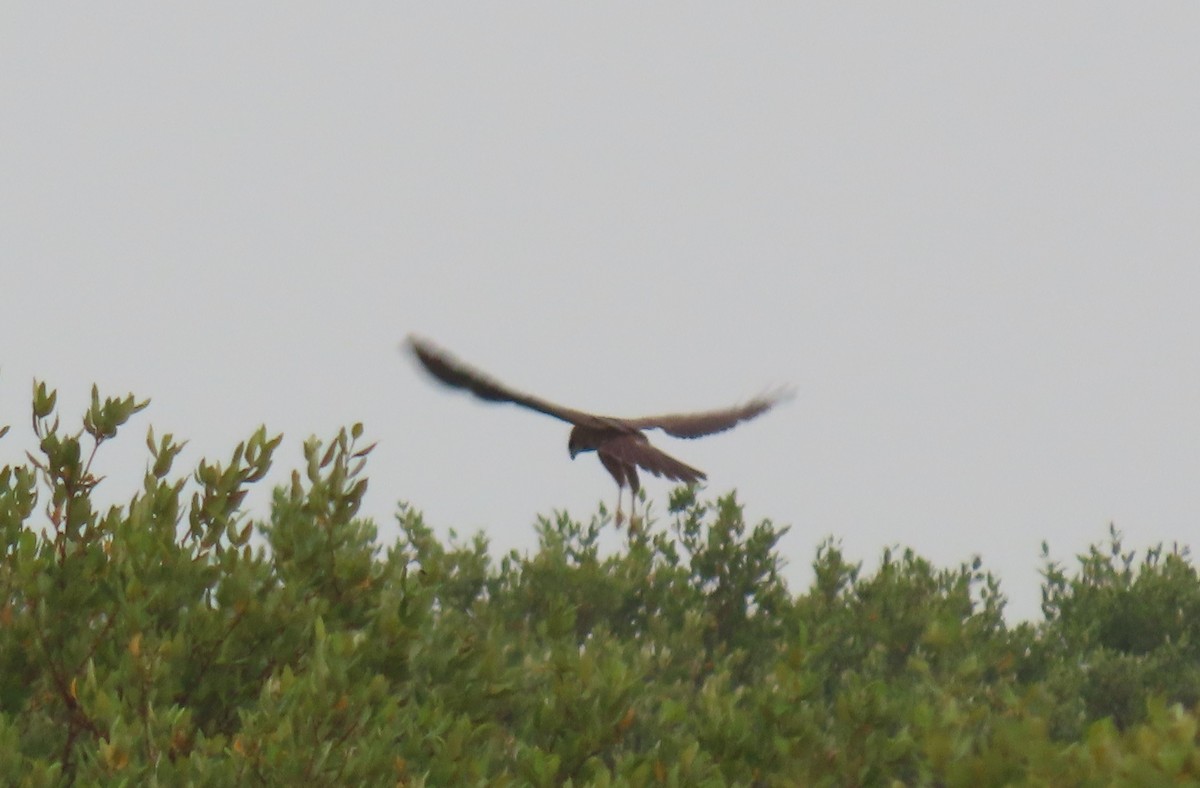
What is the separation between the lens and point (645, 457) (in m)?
13.6

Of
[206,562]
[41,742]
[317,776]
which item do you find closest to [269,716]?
[317,776]

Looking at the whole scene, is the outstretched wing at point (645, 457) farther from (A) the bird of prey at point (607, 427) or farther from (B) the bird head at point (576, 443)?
(B) the bird head at point (576, 443)

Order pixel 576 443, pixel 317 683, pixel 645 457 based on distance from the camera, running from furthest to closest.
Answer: pixel 576 443 → pixel 645 457 → pixel 317 683

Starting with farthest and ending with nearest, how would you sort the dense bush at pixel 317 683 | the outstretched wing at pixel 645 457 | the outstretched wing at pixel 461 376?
1. the outstretched wing at pixel 461 376
2. the outstretched wing at pixel 645 457
3. the dense bush at pixel 317 683

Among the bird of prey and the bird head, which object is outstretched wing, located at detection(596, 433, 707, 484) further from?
the bird head

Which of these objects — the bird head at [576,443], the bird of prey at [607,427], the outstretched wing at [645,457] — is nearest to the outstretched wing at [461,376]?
the bird of prey at [607,427]

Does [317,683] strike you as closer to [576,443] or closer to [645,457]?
[645,457]

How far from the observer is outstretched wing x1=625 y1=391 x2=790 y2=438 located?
628 inches

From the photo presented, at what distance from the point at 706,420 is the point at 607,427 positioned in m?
2.34

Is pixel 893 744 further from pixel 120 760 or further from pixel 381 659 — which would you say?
pixel 120 760

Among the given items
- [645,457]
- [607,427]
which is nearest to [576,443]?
[607,427]

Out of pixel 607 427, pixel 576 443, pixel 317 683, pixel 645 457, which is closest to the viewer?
pixel 317 683

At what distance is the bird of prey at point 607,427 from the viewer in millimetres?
13523

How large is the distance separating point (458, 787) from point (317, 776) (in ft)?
2.69
